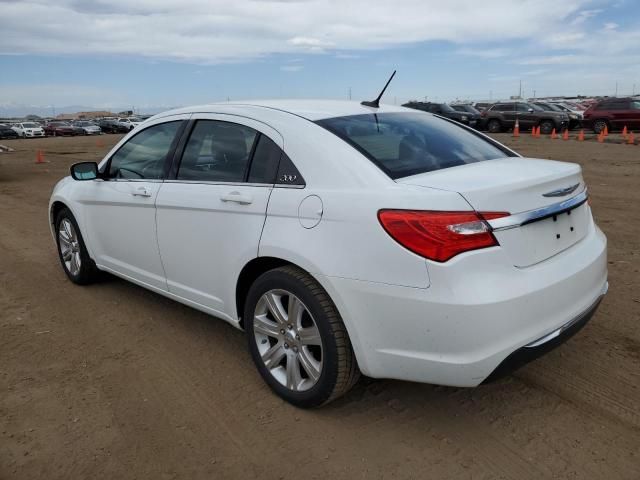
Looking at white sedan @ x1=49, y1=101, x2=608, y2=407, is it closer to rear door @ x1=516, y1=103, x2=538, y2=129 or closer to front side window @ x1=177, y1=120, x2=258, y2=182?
front side window @ x1=177, y1=120, x2=258, y2=182

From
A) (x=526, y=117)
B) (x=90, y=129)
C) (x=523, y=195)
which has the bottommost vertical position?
(x=90, y=129)

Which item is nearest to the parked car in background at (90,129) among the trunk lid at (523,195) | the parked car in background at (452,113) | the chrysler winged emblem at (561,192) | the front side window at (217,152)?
the parked car in background at (452,113)

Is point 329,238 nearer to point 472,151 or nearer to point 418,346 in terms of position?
point 418,346

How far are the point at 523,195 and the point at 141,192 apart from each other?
256cm

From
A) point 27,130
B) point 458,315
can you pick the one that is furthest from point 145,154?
point 27,130

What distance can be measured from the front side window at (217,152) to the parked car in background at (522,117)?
27.4m

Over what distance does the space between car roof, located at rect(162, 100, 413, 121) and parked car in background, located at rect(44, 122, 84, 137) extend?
54380mm

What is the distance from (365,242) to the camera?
2549 mm

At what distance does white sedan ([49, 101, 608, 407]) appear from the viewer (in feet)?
7.97

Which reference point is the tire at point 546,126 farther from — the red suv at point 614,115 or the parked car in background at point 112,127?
the parked car in background at point 112,127

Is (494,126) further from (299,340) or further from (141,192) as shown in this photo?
(299,340)

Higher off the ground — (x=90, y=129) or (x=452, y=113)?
(x=452, y=113)

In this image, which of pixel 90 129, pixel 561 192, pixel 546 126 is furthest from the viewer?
pixel 90 129

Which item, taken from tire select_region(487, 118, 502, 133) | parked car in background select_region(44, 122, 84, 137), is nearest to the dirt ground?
tire select_region(487, 118, 502, 133)
